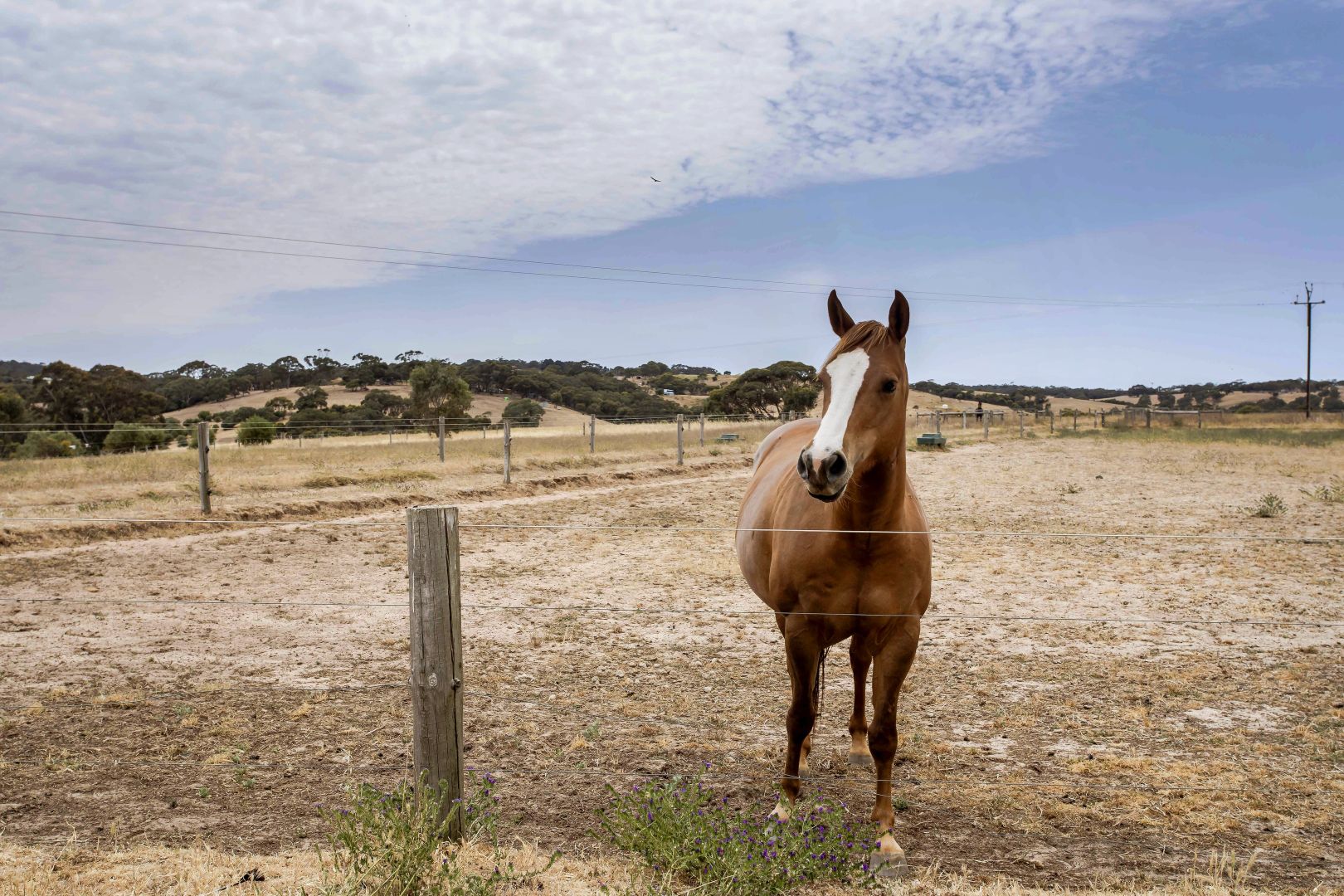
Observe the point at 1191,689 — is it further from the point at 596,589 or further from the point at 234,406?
the point at 234,406

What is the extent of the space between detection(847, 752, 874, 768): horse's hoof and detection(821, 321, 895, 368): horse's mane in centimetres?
223

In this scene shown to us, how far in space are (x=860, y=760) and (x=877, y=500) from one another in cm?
171

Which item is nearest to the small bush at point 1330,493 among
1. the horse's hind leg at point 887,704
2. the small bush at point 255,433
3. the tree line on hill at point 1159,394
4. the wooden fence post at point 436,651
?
the horse's hind leg at point 887,704

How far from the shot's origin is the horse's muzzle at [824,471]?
2875 millimetres

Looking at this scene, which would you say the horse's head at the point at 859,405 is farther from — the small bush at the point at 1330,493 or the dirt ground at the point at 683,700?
the small bush at the point at 1330,493

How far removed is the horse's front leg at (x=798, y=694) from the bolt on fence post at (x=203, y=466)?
40.2 ft

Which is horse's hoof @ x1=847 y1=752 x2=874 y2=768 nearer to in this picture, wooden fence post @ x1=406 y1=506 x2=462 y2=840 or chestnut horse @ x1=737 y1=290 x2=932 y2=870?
chestnut horse @ x1=737 y1=290 x2=932 y2=870

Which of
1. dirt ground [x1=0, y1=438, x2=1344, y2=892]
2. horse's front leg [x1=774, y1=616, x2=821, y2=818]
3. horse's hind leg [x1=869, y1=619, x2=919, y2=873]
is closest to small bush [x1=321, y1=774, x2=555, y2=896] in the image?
dirt ground [x1=0, y1=438, x2=1344, y2=892]

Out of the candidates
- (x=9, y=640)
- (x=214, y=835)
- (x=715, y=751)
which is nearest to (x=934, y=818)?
(x=715, y=751)

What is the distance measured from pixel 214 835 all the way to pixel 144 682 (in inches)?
105

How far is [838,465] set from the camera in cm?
291

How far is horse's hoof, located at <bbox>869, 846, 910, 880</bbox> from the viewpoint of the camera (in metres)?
3.21

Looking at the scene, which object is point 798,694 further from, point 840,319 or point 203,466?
point 203,466

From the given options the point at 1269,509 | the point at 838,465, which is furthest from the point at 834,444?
the point at 1269,509
